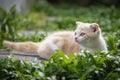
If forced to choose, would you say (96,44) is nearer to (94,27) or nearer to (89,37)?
(89,37)

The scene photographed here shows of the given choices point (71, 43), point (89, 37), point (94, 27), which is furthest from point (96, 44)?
point (71, 43)

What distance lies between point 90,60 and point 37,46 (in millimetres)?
2299

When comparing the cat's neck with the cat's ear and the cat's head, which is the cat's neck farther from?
the cat's ear

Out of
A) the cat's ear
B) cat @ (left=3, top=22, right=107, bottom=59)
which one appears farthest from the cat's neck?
the cat's ear

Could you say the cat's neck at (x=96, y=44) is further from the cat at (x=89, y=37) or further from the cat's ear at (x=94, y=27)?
the cat's ear at (x=94, y=27)

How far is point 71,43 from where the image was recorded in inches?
232

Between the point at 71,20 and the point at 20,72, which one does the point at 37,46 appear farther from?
the point at 71,20

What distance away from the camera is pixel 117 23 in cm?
920

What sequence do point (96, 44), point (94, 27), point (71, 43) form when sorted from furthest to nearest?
1. point (71, 43)
2. point (96, 44)
3. point (94, 27)

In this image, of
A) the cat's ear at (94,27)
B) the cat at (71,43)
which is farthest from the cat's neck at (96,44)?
the cat's ear at (94,27)

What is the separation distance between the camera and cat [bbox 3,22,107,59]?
531 centimetres

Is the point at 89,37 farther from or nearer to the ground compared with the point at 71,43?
farther from the ground

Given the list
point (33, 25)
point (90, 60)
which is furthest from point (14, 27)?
point (90, 60)

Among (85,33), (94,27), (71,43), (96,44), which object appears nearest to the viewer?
(94,27)
